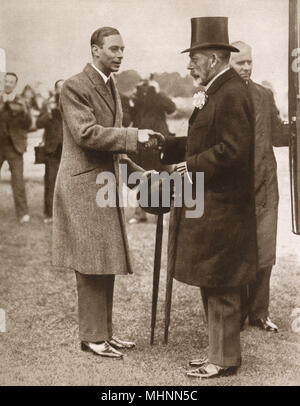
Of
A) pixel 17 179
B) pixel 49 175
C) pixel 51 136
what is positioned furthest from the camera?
pixel 17 179

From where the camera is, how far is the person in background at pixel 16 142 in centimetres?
673

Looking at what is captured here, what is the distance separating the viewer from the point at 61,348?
4676 millimetres

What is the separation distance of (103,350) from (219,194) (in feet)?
4.45

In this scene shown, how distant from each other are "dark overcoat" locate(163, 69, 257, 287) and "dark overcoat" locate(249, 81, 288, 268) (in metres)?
0.75

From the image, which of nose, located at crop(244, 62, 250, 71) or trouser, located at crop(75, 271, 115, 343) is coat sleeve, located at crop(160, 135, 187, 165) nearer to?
nose, located at crop(244, 62, 250, 71)

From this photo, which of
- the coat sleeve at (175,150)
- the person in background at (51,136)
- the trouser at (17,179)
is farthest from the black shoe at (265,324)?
Result: the trouser at (17,179)

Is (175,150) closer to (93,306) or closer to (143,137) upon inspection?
(143,137)

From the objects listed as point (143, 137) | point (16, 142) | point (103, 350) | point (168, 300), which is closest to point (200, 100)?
point (143, 137)

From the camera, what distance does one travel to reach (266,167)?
4.84 m

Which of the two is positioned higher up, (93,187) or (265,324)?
(93,187)

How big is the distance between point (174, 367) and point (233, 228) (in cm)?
102

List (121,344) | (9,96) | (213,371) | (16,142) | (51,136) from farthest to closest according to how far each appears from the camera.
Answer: (16,142)
(51,136)
(9,96)
(121,344)
(213,371)
